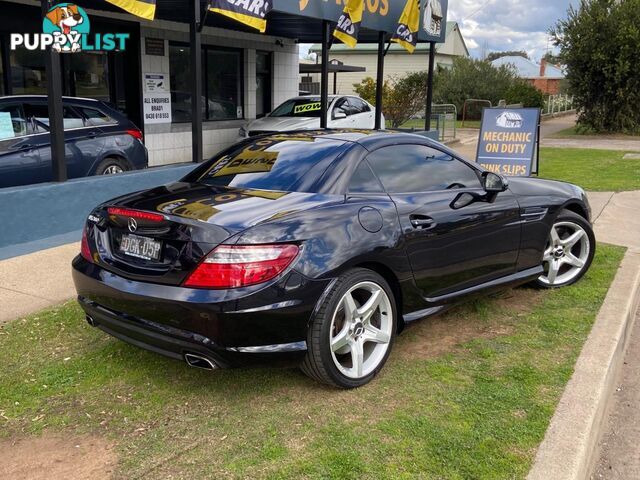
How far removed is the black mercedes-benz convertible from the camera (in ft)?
10.5

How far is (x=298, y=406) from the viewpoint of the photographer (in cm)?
347

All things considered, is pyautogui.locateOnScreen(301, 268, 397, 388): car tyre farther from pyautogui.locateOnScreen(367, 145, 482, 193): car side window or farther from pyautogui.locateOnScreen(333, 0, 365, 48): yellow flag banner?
pyautogui.locateOnScreen(333, 0, 365, 48): yellow flag banner

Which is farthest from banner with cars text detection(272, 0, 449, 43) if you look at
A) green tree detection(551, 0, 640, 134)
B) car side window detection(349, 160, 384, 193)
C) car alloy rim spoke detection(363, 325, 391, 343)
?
green tree detection(551, 0, 640, 134)

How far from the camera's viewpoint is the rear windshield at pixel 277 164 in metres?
3.95

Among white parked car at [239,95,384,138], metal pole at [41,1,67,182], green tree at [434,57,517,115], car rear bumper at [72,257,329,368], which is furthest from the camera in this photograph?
green tree at [434,57,517,115]

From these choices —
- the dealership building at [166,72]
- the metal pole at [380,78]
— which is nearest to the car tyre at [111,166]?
the dealership building at [166,72]

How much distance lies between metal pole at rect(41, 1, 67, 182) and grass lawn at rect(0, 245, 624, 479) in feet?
10.00

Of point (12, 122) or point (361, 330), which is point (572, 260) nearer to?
point (361, 330)

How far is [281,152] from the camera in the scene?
4.31 m

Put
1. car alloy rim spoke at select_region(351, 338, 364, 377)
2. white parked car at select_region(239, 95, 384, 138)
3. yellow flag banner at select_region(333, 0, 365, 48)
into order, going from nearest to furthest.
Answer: car alloy rim spoke at select_region(351, 338, 364, 377), yellow flag banner at select_region(333, 0, 365, 48), white parked car at select_region(239, 95, 384, 138)

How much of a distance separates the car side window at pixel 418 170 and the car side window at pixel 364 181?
0.06m

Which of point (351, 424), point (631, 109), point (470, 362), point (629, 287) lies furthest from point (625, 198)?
point (631, 109)

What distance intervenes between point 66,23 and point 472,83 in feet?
113

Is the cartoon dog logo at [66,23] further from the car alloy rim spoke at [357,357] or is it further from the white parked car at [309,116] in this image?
the white parked car at [309,116]
